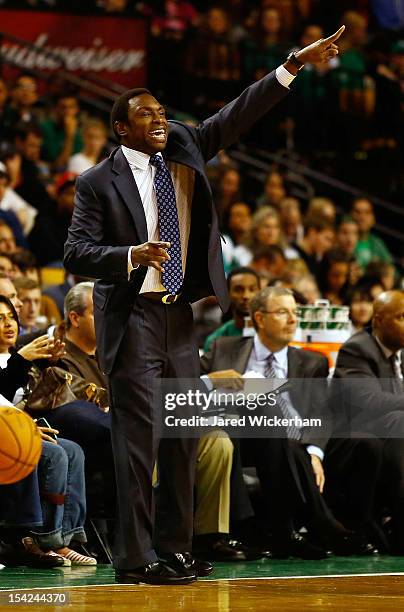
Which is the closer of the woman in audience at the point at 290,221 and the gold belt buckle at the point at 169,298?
the gold belt buckle at the point at 169,298

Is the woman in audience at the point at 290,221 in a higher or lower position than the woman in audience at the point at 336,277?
higher

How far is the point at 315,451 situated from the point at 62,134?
609cm

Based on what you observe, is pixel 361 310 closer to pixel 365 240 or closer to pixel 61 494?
pixel 365 240

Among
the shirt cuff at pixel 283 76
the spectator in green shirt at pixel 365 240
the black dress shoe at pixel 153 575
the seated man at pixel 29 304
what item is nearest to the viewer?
the black dress shoe at pixel 153 575

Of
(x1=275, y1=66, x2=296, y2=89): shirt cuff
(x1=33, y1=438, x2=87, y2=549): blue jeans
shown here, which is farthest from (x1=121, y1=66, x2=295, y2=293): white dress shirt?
(x1=33, y1=438, x2=87, y2=549): blue jeans

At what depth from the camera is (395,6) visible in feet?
48.4

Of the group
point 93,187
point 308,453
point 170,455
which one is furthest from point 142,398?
point 308,453

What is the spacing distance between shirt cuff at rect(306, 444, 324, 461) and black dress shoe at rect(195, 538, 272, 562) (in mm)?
642

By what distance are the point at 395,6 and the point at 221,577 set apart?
408 inches

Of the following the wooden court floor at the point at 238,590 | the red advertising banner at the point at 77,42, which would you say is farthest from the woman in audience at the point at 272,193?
the wooden court floor at the point at 238,590

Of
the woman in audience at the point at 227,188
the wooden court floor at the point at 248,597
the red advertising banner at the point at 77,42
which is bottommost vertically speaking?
the wooden court floor at the point at 248,597

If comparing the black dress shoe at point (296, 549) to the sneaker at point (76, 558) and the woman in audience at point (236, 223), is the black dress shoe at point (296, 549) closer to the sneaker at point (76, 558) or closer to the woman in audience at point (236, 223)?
the sneaker at point (76, 558)

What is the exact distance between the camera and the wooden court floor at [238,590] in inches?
184

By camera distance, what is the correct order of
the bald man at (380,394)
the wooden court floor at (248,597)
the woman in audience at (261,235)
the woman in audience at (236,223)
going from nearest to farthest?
the wooden court floor at (248,597), the bald man at (380,394), the woman in audience at (261,235), the woman in audience at (236,223)
